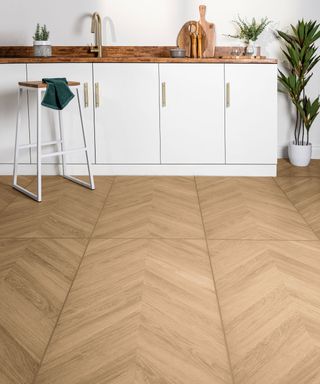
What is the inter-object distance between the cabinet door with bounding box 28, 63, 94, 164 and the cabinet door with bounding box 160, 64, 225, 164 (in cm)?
59

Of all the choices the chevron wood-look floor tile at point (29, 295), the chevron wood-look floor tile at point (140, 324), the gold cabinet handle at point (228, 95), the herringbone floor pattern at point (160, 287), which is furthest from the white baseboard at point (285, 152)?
the chevron wood-look floor tile at point (29, 295)

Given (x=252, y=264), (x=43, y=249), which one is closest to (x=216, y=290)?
(x=252, y=264)

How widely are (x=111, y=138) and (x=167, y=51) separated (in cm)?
100

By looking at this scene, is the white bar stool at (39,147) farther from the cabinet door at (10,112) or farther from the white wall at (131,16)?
the white wall at (131,16)

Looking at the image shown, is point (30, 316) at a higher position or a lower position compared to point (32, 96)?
lower

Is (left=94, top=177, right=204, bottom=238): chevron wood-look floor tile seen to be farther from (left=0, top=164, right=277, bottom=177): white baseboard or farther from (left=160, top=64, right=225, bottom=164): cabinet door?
(left=160, top=64, right=225, bottom=164): cabinet door

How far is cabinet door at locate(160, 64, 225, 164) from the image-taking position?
504 centimetres

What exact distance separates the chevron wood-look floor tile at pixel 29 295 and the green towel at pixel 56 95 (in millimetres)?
1265

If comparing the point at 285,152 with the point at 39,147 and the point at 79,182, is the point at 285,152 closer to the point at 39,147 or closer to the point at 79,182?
the point at 79,182

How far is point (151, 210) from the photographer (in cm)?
414

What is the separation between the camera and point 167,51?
555cm

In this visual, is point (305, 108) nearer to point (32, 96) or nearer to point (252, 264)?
point (32, 96)

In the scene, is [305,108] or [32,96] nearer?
[32,96]

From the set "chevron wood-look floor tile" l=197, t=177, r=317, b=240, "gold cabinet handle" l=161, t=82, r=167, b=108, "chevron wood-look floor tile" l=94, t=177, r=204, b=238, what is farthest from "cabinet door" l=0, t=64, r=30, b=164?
"chevron wood-look floor tile" l=197, t=177, r=317, b=240
